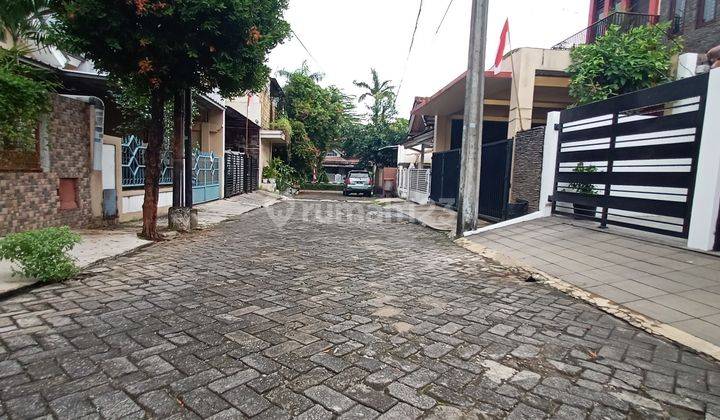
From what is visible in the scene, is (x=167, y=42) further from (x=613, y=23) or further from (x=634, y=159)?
(x=613, y=23)

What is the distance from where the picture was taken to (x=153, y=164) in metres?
7.29

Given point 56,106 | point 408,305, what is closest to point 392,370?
point 408,305

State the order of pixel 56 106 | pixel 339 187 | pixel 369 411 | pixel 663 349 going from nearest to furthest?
1. pixel 369 411
2. pixel 663 349
3. pixel 56 106
4. pixel 339 187

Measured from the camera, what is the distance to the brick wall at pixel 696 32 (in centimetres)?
1027

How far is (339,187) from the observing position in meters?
36.6

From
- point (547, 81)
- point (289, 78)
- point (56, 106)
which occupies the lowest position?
point (56, 106)

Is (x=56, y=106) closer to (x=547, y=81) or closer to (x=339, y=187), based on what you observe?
(x=547, y=81)

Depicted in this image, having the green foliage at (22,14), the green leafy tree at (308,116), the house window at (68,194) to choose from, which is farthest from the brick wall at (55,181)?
the green leafy tree at (308,116)

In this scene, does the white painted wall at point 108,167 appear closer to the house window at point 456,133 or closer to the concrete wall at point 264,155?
the house window at point 456,133

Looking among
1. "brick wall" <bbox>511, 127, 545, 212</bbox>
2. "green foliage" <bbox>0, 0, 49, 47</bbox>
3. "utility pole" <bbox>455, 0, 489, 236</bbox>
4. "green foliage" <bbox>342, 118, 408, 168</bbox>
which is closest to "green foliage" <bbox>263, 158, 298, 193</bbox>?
"green foliage" <bbox>342, 118, 408, 168</bbox>

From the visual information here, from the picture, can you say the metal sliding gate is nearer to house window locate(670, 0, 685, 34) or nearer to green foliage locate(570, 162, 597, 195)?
green foliage locate(570, 162, 597, 195)

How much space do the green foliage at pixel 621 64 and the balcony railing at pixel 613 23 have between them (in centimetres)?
203

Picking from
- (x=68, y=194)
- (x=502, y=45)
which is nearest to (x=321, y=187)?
(x=502, y=45)

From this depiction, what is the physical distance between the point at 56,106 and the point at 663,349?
9.01 metres
